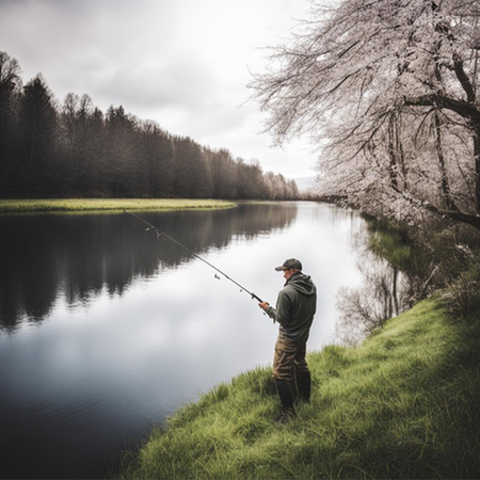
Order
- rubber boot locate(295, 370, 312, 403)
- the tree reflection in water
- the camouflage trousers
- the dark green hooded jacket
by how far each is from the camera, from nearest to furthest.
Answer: the dark green hooded jacket
the camouflage trousers
rubber boot locate(295, 370, 312, 403)
the tree reflection in water

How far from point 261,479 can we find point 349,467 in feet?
2.41

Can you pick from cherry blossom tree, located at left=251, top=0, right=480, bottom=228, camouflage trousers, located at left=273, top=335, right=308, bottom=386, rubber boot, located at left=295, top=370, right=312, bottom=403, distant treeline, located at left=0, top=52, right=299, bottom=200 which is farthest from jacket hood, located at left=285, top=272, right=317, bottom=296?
distant treeline, located at left=0, top=52, right=299, bottom=200

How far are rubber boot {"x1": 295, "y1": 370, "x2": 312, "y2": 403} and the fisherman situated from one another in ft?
0.25

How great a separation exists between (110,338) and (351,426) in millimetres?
6446

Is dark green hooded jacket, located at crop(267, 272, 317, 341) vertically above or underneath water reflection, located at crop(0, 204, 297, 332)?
above

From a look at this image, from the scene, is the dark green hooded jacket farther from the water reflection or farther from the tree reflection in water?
the water reflection

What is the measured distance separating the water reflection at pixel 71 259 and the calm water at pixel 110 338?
7cm

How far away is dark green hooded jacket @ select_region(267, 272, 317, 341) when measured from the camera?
11.9ft

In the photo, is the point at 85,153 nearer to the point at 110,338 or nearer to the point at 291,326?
the point at 110,338

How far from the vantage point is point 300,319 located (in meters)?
3.69

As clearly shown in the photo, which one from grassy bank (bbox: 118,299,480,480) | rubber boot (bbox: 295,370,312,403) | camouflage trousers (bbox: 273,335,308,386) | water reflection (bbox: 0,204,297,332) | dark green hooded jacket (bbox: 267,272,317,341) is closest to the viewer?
grassy bank (bbox: 118,299,480,480)

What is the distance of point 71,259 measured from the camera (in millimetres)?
15492

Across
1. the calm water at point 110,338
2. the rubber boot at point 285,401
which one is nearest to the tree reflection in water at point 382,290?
the calm water at point 110,338

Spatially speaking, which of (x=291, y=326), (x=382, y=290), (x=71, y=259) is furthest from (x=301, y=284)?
(x=71, y=259)
